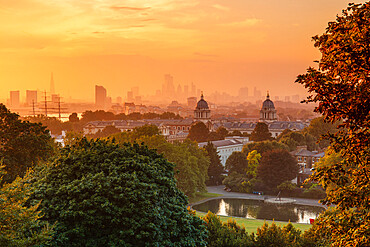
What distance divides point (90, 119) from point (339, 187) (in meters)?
149

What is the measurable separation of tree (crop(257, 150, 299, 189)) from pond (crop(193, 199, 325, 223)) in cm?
601

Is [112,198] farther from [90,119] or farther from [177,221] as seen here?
[90,119]

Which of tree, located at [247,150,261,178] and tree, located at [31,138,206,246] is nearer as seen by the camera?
tree, located at [31,138,206,246]

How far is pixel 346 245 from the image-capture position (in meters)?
9.47

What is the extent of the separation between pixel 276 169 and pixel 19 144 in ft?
130

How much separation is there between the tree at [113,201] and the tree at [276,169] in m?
40.0

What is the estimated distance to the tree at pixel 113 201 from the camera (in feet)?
47.2

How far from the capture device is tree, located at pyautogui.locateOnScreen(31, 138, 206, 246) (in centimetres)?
1440

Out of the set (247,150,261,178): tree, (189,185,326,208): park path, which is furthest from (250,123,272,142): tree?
(189,185,326,208): park path

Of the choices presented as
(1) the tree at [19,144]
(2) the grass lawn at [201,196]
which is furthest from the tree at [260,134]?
(1) the tree at [19,144]

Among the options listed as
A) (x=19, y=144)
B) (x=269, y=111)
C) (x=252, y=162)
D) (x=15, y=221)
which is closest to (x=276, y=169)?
(x=252, y=162)

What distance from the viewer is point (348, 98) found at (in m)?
9.59

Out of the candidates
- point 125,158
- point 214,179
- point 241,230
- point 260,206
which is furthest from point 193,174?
point 125,158

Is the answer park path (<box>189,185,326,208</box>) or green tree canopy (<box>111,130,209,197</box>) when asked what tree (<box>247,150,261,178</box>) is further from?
green tree canopy (<box>111,130,209,197</box>)
